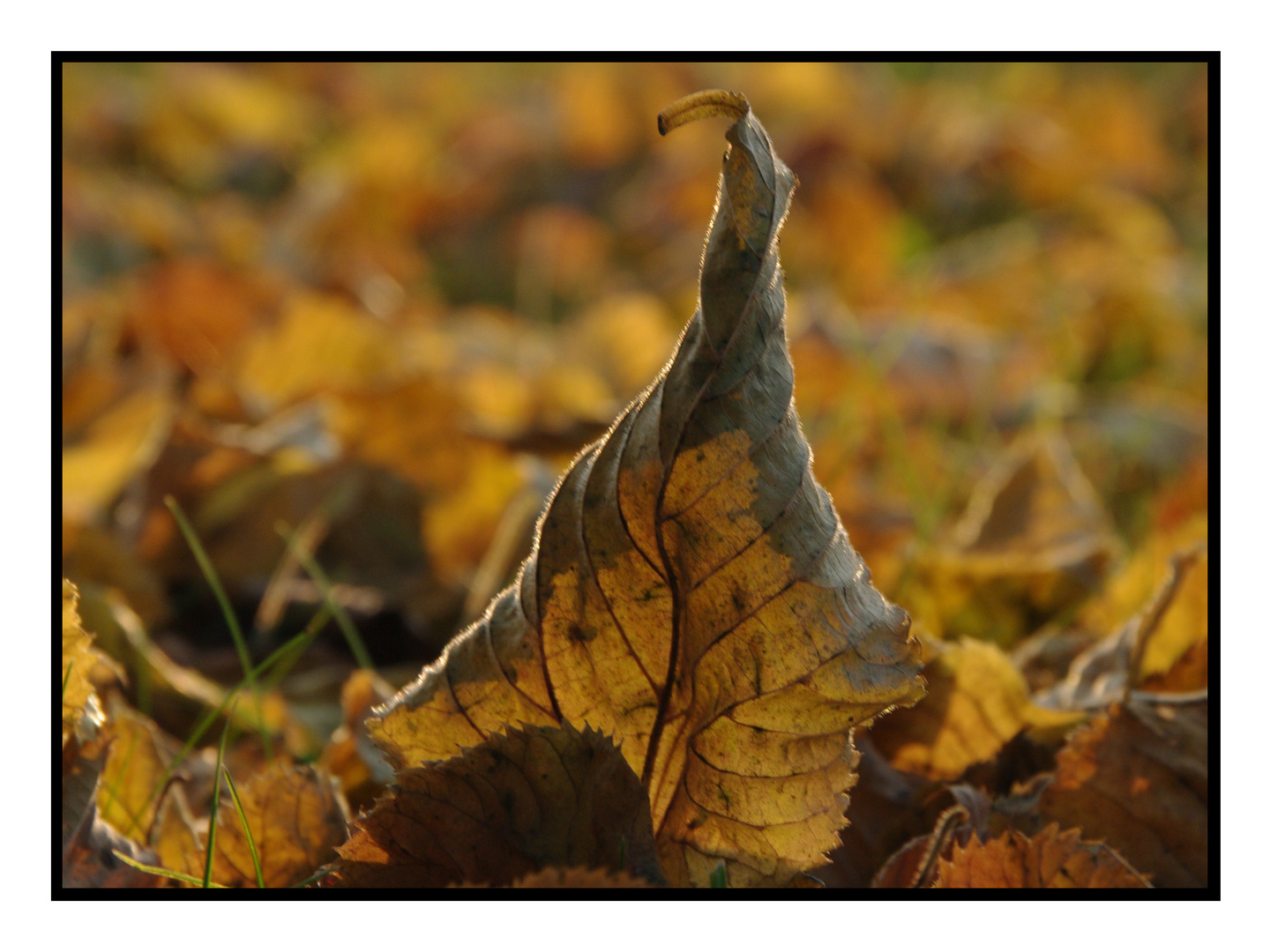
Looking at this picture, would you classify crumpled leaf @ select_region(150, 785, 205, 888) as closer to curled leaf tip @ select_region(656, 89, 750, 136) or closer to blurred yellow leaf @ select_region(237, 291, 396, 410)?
curled leaf tip @ select_region(656, 89, 750, 136)

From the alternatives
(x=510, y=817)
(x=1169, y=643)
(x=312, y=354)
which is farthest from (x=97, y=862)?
(x=312, y=354)

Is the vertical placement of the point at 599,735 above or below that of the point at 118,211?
below

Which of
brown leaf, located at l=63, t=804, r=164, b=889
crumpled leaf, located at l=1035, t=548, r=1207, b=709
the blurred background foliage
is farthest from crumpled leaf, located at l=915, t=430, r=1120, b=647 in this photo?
brown leaf, located at l=63, t=804, r=164, b=889

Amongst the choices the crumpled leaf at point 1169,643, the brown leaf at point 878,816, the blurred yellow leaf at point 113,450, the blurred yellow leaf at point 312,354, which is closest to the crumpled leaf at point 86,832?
the brown leaf at point 878,816

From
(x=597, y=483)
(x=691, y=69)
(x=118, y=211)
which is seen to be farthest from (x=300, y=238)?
(x=597, y=483)

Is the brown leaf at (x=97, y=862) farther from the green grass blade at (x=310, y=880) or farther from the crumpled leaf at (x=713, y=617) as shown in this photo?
the crumpled leaf at (x=713, y=617)

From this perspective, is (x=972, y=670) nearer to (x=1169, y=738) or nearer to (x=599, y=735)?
(x=1169, y=738)

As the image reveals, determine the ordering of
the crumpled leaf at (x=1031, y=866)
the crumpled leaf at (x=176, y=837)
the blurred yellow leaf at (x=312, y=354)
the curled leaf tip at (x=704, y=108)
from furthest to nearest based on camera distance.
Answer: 1. the blurred yellow leaf at (x=312, y=354)
2. the crumpled leaf at (x=176, y=837)
3. the crumpled leaf at (x=1031, y=866)
4. the curled leaf tip at (x=704, y=108)
